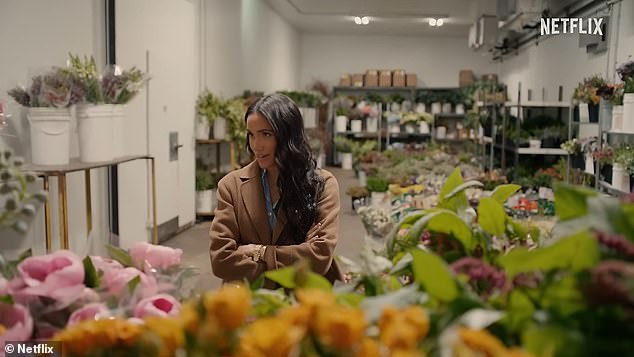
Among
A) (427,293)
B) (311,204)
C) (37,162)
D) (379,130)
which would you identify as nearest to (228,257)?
(311,204)

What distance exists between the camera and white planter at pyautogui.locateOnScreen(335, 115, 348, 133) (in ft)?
49.1

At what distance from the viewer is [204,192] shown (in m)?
7.93

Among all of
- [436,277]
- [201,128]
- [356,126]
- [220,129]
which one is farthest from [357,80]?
[436,277]

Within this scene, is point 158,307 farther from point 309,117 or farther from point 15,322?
point 309,117

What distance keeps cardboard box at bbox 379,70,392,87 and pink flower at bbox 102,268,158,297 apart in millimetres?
15327

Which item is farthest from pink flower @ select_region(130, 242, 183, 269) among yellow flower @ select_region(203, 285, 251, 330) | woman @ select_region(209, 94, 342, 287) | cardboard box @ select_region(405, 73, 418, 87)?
cardboard box @ select_region(405, 73, 418, 87)

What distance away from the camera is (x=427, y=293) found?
80 cm

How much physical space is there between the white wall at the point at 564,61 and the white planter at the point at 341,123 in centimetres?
353

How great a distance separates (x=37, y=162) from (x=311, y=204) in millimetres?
2155

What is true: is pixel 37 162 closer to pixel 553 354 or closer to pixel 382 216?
pixel 382 216

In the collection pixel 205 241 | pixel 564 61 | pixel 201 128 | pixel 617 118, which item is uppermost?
pixel 564 61

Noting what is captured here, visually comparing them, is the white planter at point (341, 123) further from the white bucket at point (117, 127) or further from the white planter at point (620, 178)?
the white bucket at point (117, 127)

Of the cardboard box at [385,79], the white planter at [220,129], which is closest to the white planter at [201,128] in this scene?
the white planter at [220,129]

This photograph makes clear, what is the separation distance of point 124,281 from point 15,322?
0.16 metres
